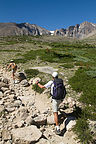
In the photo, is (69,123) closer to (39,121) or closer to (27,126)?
(39,121)

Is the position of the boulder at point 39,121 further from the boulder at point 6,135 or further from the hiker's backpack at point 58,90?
the boulder at point 6,135

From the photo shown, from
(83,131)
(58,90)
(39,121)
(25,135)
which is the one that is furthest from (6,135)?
(83,131)

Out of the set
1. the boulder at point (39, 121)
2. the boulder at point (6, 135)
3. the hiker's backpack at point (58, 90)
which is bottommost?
the boulder at point (39, 121)

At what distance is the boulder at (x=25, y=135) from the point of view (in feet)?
16.5

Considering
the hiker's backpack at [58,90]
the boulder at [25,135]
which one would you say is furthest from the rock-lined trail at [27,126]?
the hiker's backpack at [58,90]

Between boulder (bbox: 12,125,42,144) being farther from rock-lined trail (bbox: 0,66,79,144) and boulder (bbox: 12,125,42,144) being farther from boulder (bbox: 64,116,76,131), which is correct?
boulder (bbox: 64,116,76,131)

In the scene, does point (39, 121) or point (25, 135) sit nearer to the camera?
point (25, 135)

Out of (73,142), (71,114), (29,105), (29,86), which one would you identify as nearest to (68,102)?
(71,114)

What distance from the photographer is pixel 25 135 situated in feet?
17.1

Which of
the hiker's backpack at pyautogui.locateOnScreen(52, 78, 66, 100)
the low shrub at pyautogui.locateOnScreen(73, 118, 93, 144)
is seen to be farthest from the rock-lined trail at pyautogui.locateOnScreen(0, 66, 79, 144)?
the hiker's backpack at pyautogui.locateOnScreen(52, 78, 66, 100)

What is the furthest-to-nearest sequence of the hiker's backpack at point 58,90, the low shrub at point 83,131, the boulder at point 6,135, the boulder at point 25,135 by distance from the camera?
1. the hiker's backpack at point 58,90
2. the low shrub at point 83,131
3. the boulder at point 6,135
4. the boulder at point 25,135

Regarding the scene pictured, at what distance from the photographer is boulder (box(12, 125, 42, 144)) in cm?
504

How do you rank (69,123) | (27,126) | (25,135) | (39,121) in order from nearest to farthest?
1. (25,135)
2. (27,126)
3. (69,123)
4. (39,121)

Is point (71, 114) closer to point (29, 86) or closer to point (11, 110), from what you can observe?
point (11, 110)
